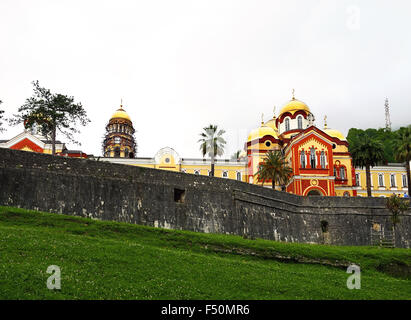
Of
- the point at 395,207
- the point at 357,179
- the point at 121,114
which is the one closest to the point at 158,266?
the point at 395,207

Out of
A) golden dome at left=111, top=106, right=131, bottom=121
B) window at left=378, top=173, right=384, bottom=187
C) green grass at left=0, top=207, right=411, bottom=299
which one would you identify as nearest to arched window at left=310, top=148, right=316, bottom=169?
window at left=378, top=173, right=384, bottom=187

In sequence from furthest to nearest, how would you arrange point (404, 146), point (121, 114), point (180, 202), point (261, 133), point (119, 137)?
point (121, 114) < point (119, 137) < point (261, 133) < point (404, 146) < point (180, 202)

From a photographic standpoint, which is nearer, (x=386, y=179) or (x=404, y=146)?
(x=404, y=146)

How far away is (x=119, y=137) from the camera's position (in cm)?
7288

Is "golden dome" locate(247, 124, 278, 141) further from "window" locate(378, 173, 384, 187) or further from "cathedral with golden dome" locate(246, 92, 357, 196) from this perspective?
"window" locate(378, 173, 384, 187)

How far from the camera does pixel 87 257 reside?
17.0 m

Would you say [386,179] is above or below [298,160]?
below

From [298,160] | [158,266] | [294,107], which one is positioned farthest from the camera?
[294,107]

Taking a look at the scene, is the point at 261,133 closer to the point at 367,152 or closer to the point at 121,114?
the point at 367,152

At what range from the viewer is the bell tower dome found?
239 feet

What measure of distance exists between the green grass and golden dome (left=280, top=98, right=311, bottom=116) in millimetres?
38993

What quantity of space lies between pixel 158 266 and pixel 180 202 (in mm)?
13351
